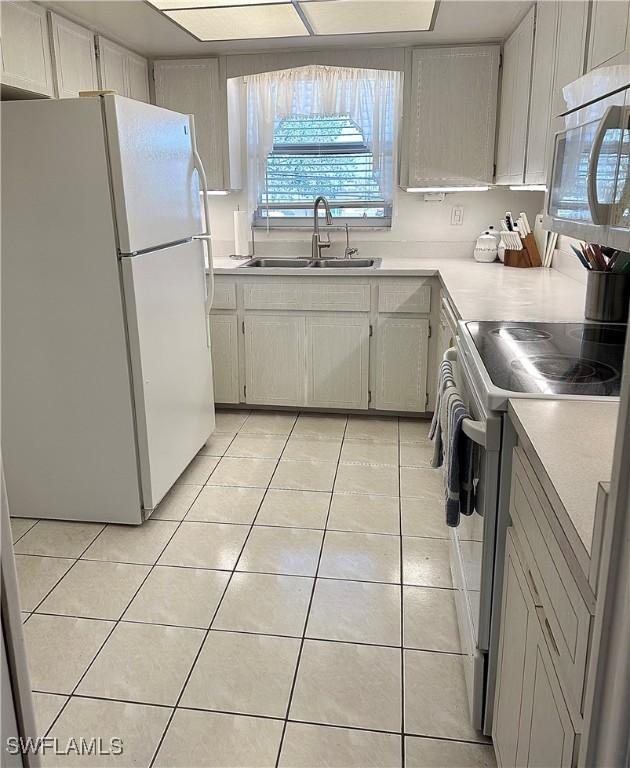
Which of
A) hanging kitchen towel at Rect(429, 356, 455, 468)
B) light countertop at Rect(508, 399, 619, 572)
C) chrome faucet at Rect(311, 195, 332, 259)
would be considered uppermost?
chrome faucet at Rect(311, 195, 332, 259)

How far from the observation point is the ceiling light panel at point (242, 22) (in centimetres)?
279

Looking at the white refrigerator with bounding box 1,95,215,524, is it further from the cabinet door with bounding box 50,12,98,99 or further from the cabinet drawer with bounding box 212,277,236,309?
the cabinet drawer with bounding box 212,277,236,309

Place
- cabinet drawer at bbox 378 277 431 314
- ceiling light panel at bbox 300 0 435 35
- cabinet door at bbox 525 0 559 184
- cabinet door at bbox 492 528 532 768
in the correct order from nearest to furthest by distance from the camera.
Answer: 1. cabinet door at bbox 492 528 532 768
2. cabinet door at bbox 525 0 559 184
3. ceiling light panel at bbox 300 0 435 35
4. cabinet drawer at bbox 378 277 431 314

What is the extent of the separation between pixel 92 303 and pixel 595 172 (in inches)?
71.1

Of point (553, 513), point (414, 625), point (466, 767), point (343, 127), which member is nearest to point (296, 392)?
point (343, 127)

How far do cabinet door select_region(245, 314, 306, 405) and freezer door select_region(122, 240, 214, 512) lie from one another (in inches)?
22.6

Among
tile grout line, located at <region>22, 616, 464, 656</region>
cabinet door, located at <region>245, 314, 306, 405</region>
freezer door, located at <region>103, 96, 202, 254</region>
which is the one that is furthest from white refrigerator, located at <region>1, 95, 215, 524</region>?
cabinet door, located at <region>245, 314, 306, 405</region>

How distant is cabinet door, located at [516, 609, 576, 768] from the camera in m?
0.93

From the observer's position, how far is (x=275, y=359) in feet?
12.5

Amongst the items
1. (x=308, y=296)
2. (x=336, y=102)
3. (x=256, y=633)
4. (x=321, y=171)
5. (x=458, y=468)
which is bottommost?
(x=256, y=633)

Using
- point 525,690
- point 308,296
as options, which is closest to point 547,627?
point 525,690

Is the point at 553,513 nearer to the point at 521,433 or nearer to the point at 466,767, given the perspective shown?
the point at 521,433

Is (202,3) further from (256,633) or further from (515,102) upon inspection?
(256,633)

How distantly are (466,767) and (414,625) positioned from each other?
0.53 meters
